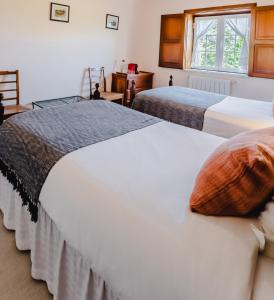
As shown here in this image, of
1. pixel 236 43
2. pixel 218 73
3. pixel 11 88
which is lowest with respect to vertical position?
pixel 11 88

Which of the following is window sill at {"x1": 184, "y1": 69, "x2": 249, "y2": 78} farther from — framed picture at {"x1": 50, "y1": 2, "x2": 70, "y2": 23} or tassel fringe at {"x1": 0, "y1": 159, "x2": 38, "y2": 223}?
tassel fringe at {"x1": 0, "y1": 159, "x2": 38, "y2": 223}

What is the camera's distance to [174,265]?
2.86 feet

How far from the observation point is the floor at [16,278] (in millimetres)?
1496

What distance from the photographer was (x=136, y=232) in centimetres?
98

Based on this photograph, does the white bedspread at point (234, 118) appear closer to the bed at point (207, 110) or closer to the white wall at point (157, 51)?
the bed at point (207, 110)

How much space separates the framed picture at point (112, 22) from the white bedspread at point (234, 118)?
104 inches

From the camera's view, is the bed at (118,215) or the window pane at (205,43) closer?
the bed at (118,215)

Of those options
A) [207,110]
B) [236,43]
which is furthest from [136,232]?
[236,43]

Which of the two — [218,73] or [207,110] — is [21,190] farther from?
[218,73]

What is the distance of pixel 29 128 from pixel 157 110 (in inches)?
68.9

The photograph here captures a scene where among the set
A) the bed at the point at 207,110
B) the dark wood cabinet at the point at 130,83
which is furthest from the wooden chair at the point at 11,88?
the dark wood cabinet at the point at 130,83

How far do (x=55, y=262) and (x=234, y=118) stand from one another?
2.02 m

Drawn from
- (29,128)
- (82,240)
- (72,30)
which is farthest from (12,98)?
(82,240)

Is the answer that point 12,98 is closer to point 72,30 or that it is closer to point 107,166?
point 72,30
